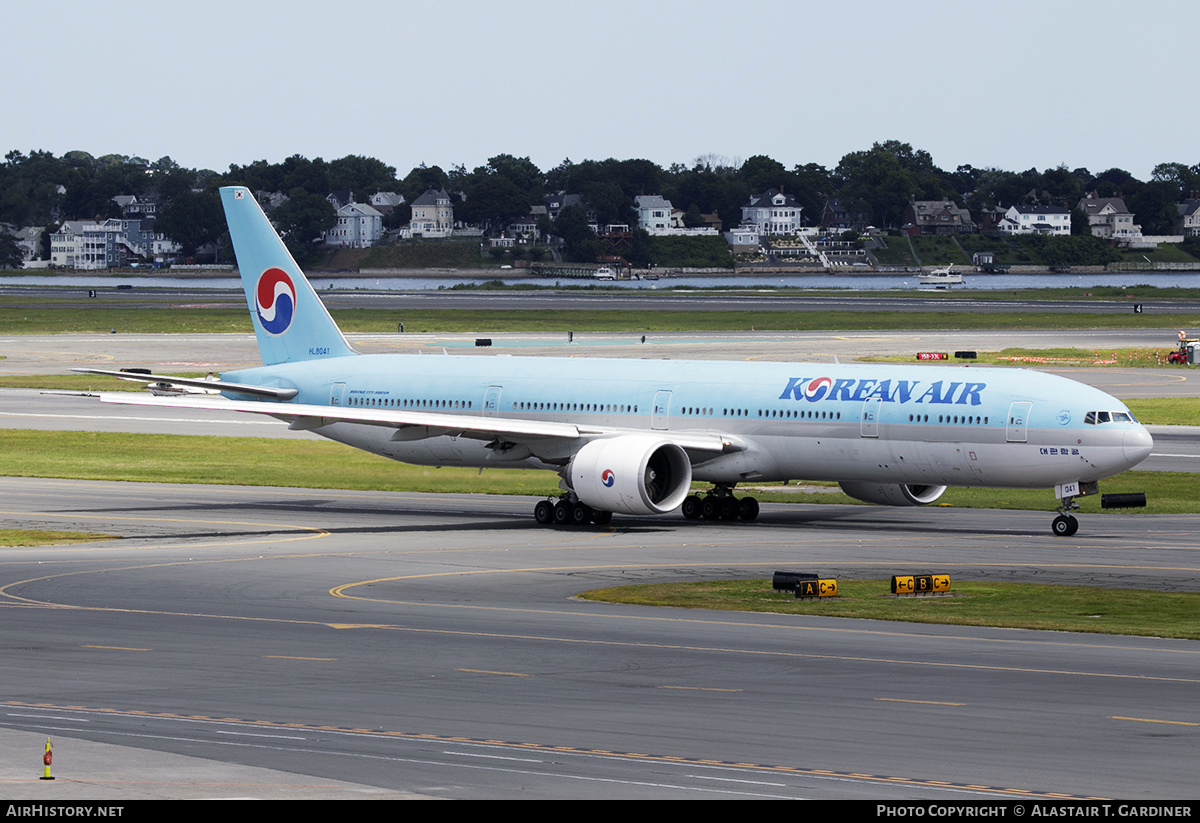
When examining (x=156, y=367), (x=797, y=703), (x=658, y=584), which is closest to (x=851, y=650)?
(x=797, y=703)

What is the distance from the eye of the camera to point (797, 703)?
25.6 meters

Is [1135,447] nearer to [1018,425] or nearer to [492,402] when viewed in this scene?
[1018,425]

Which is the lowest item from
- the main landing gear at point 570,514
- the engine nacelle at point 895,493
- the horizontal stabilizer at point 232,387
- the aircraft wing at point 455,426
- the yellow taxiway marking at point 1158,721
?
the main landing gear at point 570,514

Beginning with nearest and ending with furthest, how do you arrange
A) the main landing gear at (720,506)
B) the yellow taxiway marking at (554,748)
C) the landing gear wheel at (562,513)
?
1. the yellow taxiway marking at (554,748)
2. the landing gear wheel at (562,513)
3. the main landing gear at (720,506)

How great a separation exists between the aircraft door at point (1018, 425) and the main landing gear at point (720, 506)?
9.18 m

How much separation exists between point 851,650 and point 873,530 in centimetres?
1998

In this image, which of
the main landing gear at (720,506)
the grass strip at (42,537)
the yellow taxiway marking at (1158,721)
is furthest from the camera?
the main landing gear at (720,506)

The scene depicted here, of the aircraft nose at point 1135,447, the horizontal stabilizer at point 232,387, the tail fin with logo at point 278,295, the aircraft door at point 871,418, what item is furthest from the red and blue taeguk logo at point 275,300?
the aircraft nose at point 1135,447

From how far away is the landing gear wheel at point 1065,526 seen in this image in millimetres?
48062

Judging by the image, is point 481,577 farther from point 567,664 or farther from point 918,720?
point 918,720

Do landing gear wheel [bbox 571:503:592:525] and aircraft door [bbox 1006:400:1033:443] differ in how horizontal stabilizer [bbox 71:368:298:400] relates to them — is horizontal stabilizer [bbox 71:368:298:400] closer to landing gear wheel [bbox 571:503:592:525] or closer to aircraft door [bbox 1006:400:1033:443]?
landing gear wheel [bbox 571:503:592:525]

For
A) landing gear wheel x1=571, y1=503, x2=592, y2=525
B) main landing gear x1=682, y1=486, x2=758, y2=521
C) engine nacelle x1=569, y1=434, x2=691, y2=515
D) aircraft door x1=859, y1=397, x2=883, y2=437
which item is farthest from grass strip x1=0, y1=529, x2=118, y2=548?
aircraft door x1=859, y1=397, x2=883, y2=437

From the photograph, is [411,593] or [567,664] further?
[411,593]

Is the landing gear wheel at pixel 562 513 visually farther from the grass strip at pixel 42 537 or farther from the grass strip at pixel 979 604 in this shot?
the grass strip at pixel 42 537
